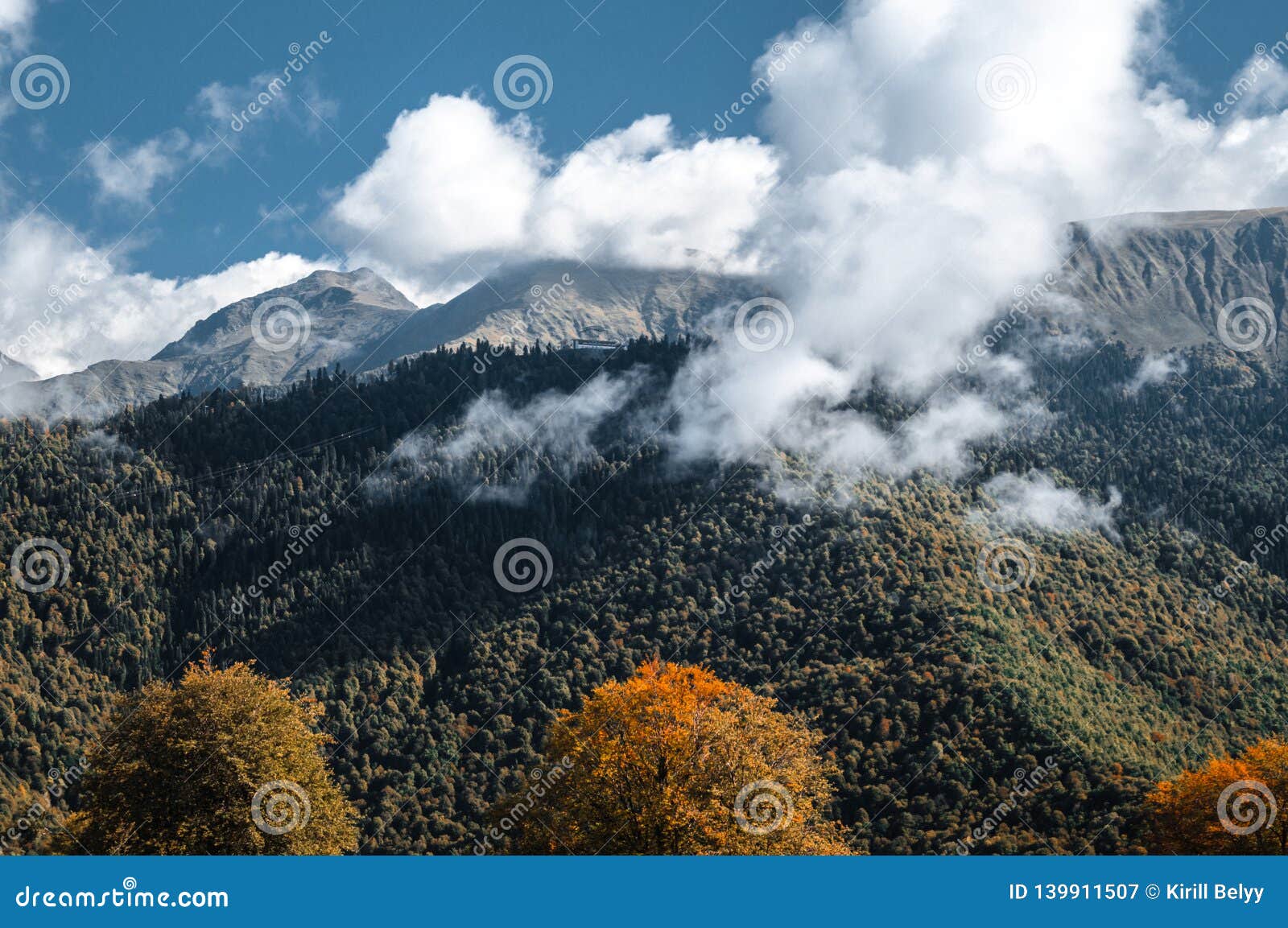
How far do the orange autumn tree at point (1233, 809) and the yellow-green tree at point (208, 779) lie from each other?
52.1 metres

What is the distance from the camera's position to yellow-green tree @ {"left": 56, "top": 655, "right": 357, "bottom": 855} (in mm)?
50250

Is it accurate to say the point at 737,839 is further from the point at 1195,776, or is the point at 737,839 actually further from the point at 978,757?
the point at 978,757

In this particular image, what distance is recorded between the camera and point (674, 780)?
Result: 48344mm

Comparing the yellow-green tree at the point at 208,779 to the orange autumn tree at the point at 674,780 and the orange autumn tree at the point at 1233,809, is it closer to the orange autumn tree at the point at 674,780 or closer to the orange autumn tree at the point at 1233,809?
the orange autumn tree at the point at 674,780

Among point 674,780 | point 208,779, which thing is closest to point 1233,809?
point 674,780

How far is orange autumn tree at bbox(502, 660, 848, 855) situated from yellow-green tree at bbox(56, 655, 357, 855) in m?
11.8

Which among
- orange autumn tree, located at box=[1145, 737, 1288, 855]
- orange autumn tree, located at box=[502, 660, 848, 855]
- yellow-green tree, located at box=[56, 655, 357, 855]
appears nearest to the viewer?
orange autumn tree, located at box=[502, 660, 848, 855]

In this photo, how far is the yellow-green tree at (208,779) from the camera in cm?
5025

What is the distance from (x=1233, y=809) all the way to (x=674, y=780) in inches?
1452

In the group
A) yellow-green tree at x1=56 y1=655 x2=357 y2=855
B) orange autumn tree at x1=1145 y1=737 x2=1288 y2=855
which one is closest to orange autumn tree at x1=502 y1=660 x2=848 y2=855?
yellow-green tree at x1=56 y1=655 x2=357 y2=855

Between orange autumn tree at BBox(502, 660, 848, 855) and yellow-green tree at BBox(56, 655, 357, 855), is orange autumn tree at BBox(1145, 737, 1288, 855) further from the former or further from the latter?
yellow-green tree at BBox(56, 655, 357, 855)

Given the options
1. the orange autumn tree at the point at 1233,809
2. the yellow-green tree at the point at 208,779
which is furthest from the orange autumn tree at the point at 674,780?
the orange autumn tree at the point at 1233,809

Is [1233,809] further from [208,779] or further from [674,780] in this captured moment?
[208,779]

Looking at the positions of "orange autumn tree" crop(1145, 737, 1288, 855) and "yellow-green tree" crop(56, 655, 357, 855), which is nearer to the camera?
"yellow-green tree" crop(56, 655, 357, 855)
